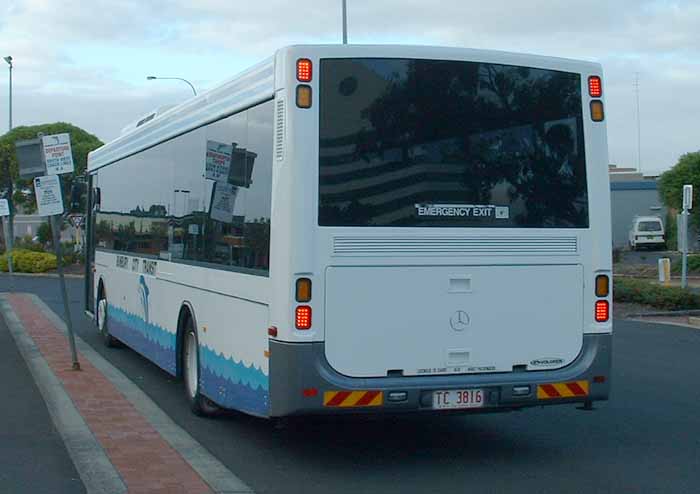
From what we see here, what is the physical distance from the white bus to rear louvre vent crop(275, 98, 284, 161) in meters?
0.02

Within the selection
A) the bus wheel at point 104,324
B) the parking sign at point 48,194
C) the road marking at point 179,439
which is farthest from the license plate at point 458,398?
the bus wheel at point 104,324

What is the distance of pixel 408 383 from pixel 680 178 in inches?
1963

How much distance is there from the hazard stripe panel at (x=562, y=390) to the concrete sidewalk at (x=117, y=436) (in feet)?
8.03

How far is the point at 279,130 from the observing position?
25.5 ft

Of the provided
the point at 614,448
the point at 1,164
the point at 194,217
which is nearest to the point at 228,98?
the point at 194,217

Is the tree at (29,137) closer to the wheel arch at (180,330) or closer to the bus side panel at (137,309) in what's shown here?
the bus side panel at (137,309)

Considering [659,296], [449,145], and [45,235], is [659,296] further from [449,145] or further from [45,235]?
[45,235]

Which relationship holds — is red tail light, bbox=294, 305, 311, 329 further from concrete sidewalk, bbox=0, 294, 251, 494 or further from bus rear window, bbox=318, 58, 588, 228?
concrete sidewalk, bbox=0, 294, 251, 494

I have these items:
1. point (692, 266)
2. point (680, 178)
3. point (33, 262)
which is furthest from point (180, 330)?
point (680, 178)

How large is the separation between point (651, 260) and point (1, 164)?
3214 cm

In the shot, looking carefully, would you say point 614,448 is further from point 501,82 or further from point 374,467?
point 501,82

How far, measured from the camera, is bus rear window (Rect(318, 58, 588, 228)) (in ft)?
25.5

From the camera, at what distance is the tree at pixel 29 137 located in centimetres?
5194

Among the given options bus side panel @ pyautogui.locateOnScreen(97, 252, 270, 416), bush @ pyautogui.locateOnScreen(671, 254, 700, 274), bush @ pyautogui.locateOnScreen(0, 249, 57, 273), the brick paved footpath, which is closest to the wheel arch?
bus side panel @ pyautogui.locateOnScreen(97, 252, 270, 416)
